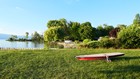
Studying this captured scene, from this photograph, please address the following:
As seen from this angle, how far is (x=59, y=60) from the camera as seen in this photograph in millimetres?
8836

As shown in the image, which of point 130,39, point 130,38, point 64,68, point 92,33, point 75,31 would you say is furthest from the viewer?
point 75,31

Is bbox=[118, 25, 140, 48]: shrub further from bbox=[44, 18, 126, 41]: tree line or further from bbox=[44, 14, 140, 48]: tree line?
bbox=[44, 18, 126, 41]: tree line

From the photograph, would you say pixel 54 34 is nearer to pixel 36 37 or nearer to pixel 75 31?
pixel 75 31

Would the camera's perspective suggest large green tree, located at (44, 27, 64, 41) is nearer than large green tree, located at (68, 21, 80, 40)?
Yes

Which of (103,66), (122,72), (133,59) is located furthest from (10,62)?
(133,59)

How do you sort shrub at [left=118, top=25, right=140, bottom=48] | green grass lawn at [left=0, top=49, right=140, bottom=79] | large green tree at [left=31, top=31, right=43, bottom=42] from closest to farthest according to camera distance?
green grass lawn at [left=0, top=49, right=140, bottom=79] < shrub at [left=118, top=25, right=140, bottom=48] < large green tree at [left=31, top=31, right=43, bottom=42]

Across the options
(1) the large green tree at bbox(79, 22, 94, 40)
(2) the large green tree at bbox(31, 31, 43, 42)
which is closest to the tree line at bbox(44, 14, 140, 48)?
(1) the large green tree at bbox(79, 22, 94, 40)

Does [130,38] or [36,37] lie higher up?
[36,37]

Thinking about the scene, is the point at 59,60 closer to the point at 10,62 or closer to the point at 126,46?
the point at 10,62

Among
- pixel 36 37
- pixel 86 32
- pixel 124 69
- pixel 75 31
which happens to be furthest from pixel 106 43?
pixel 36 37

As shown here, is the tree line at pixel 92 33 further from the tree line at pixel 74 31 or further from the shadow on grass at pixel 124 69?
the shadow on grass at pixel 124 69

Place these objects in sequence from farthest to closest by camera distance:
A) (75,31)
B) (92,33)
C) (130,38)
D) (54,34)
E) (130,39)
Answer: (75,31)
(92,33)
(54,34)
(130,38)
(130,39)

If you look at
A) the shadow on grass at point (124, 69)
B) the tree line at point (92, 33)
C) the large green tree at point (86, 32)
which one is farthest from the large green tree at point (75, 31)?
the shadow on grass at point (124, 69)

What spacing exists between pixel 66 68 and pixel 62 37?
3896cm
